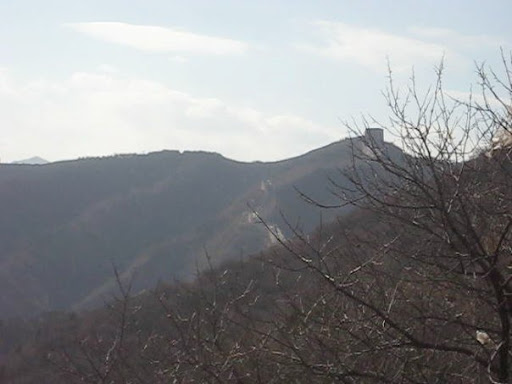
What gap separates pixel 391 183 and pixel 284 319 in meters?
1.75

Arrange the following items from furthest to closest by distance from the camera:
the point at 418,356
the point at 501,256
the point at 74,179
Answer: the point at 74,179 → the point at 501,256 → the point at 418,356

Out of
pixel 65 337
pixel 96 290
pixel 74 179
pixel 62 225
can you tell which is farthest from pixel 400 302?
pixel 74 179

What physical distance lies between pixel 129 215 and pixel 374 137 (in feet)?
294

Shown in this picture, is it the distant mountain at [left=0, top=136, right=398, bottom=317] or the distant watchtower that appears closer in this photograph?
the distant watchtower

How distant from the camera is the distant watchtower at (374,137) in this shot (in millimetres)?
5855

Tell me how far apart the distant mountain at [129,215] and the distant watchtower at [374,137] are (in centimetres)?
6142

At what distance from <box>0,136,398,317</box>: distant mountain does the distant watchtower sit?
61.4 meters

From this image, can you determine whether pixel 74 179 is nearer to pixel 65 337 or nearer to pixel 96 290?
pixel 96 290

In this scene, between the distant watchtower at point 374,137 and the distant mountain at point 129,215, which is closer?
the distant watchtower at point 374,137

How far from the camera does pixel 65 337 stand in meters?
35.8

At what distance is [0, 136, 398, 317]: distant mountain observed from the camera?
76000mm

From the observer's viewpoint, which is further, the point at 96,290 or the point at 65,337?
the point at 96,290

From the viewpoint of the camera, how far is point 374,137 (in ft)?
20.1

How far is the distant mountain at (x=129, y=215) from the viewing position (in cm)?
7600
